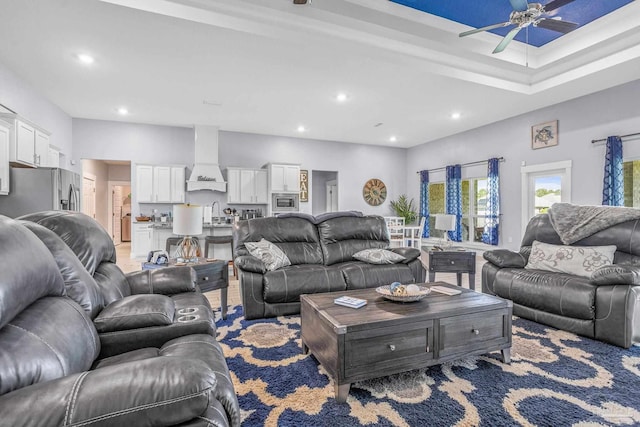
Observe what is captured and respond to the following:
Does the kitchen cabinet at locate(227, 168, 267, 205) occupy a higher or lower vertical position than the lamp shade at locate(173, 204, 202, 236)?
higher

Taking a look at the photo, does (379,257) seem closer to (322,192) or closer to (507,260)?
(507,260)

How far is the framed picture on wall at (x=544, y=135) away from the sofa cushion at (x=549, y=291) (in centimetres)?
387

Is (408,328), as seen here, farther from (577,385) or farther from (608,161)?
(608,161)

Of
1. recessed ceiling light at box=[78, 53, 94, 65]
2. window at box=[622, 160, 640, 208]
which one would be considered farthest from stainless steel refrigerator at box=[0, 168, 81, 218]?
window at box=[622, 160, 640, 208]

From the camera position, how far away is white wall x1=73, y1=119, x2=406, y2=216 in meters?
6.86

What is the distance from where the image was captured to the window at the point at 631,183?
15.9ft

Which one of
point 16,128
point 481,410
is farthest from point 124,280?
point 16,128

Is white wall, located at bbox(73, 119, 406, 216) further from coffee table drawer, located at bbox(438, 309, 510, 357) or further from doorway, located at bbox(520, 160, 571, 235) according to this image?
coffee table drawer, located at bbox(438, 309, 510, 357)

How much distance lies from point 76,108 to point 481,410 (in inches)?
297

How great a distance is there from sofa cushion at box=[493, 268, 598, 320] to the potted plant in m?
5.86

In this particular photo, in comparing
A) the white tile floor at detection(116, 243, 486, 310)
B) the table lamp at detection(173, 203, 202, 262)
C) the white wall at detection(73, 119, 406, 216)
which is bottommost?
the white tile floor at detection(116, 243, 486, 310)

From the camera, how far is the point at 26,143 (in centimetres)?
→ 427

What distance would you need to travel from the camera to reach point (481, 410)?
1.68m

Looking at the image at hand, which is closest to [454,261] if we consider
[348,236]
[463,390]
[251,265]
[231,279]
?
[348,236]
